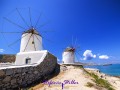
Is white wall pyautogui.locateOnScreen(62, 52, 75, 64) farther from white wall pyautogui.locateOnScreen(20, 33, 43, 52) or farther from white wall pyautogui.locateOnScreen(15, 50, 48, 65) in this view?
white wall pyautogui.locateOnScreen(15, 50, 48, 65)

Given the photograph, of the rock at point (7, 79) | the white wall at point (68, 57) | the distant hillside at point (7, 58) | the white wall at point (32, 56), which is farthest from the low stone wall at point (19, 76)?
the distant hillside at point (7, 58)

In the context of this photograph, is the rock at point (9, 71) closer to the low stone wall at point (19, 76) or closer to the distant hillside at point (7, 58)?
the low stone wall at point (19, 76)

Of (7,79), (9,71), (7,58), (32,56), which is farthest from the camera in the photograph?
(7,58)

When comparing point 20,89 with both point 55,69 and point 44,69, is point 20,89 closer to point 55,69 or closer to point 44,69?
point 44,69

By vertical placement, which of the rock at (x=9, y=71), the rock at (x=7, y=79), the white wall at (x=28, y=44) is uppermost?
the white wall at (x=28, y=44)

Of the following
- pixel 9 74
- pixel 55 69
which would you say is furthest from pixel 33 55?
pixel 9 74

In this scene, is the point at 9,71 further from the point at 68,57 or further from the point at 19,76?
the point at 68,57

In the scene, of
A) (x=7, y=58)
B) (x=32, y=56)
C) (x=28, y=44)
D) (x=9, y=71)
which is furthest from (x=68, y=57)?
(x=9, y=71)

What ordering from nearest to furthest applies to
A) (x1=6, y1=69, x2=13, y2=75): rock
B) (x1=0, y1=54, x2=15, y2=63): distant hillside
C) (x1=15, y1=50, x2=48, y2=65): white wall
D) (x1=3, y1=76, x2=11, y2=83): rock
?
(x1=3, y1=76, x2=11, y2=83): rock, (x1=6, y1=69, x2=13, y2=75): rock, (x1=15, y1=50, x2=48, y2=65): white wall, (x1=0, y1=54, x2=15, y2=63): distant hillside

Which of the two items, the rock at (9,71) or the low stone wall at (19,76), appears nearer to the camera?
the low stone wall at (19,76)

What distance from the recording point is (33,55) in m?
18.3

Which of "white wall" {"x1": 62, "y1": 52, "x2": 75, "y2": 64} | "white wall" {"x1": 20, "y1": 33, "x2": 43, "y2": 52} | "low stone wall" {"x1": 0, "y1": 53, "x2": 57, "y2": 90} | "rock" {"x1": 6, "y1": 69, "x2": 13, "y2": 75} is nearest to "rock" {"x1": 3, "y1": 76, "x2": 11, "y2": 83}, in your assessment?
"low stone wall" {"x1": 0, "y1": 53, "x2": 57, "y2": 90}

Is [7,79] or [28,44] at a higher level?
[28,44]

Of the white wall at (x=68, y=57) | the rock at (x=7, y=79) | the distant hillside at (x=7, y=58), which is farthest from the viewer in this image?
the white wall at (x=68, y=57)
